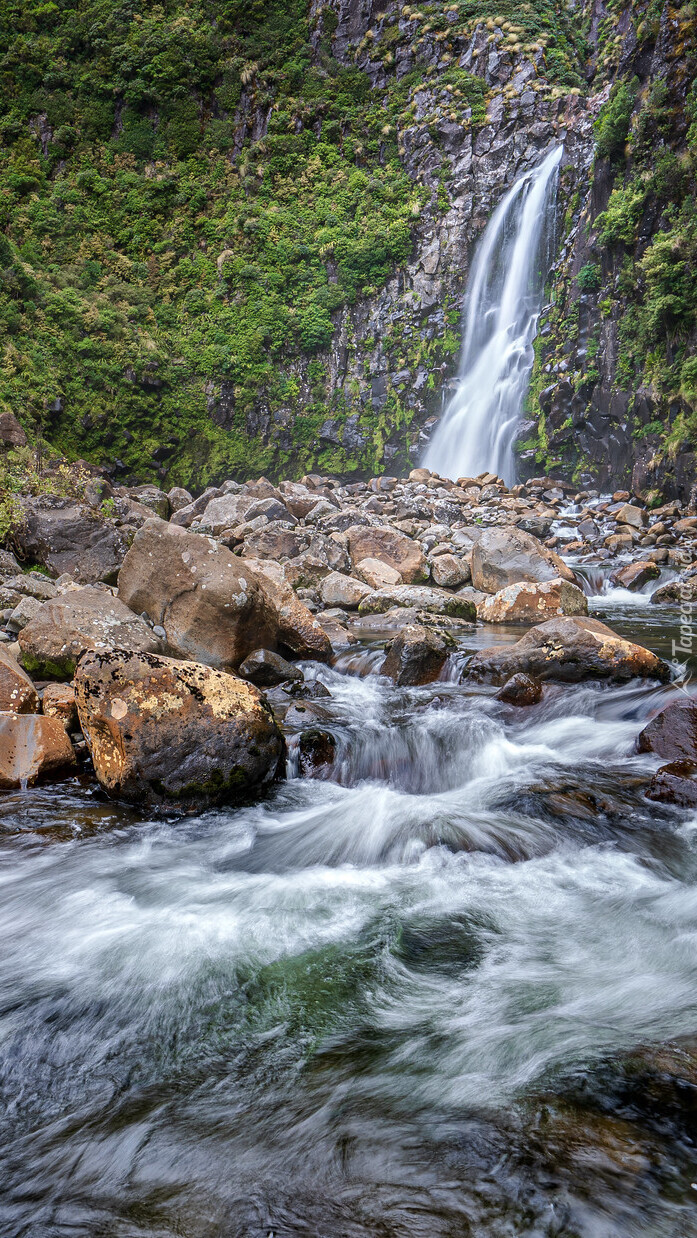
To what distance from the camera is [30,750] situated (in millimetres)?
4340

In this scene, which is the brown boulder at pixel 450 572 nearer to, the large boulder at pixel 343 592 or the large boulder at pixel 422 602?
the large boulder at pixel 422 602

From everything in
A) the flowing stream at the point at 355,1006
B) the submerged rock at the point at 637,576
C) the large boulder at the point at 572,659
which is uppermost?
the submerged rock at the point at 637,576

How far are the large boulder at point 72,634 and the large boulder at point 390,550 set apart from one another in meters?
6.47

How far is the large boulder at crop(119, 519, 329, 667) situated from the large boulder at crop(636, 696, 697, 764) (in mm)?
3888

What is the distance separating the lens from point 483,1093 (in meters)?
2.02

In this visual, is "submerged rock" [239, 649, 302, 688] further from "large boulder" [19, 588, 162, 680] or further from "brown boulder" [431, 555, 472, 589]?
"brown boulder" [431, 555, 472, 589]

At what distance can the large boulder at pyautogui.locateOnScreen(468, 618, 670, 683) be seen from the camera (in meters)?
6.44

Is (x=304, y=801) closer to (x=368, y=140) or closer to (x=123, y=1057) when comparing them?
(x=123, y=1057)

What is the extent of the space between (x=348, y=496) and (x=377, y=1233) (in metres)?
22.6

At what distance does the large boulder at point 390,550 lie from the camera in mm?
11781

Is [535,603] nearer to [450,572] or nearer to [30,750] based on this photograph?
[450,572]

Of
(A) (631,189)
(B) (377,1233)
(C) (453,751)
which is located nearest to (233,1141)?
(B) (377,1233)

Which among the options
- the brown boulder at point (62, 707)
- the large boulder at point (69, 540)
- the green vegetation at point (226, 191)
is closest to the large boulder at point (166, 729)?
the brown boulder at point (62, 707)

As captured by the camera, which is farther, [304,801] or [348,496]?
[348,496]
